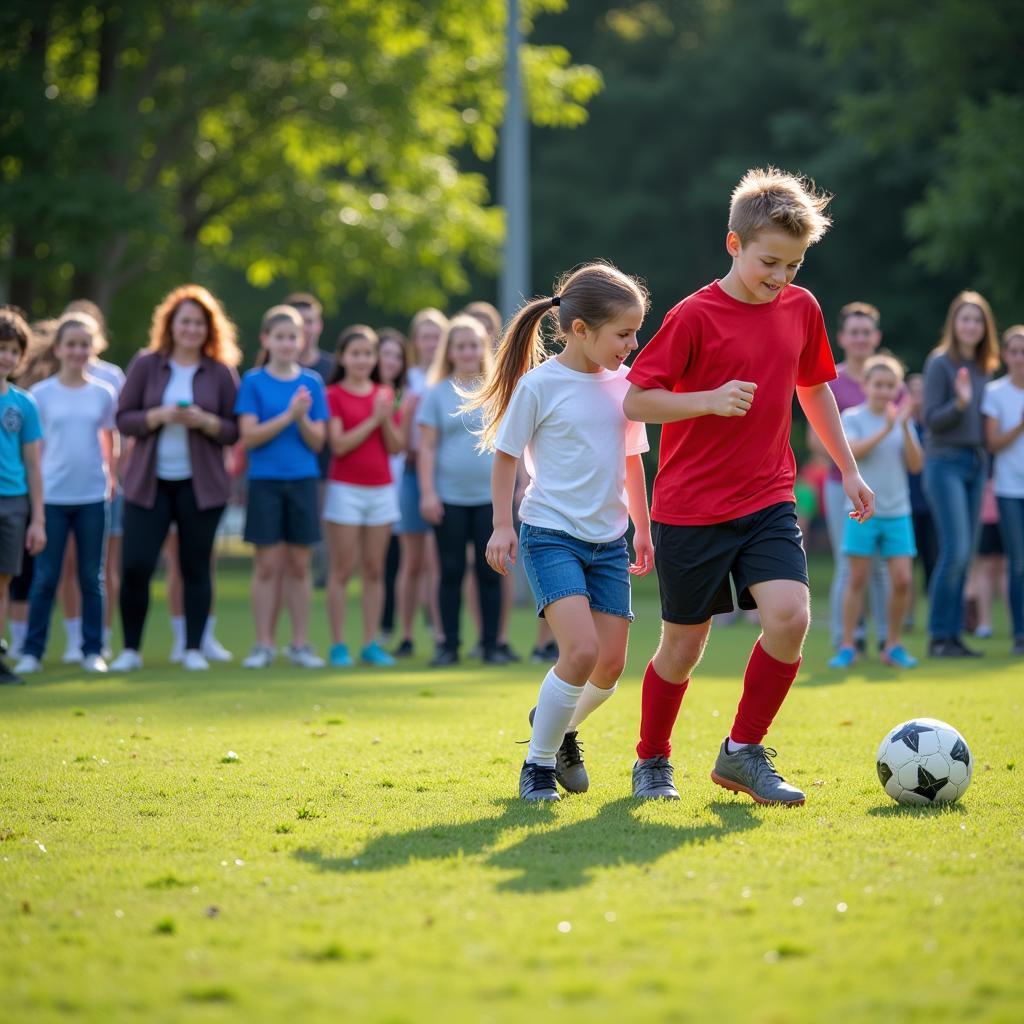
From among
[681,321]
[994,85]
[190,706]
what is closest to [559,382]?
[681,321]

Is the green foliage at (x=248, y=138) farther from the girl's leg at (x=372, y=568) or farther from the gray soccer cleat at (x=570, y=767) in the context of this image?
the gray soccer cleat at (x=570, y=767)

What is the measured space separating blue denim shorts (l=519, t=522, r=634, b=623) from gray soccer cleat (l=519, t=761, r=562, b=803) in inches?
24.5

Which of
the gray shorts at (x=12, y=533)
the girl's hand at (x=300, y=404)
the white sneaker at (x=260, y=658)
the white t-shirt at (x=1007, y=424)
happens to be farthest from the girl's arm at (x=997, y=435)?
the gray shorts at (x=12, y=533)

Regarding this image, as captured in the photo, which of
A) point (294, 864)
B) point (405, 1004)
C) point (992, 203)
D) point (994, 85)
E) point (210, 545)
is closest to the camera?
point (405, 1004)

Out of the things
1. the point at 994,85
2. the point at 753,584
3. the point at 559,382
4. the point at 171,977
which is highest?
the point at 994,85

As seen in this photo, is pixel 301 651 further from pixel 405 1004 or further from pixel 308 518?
pixel 405 1004

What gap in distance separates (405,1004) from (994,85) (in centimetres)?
2652

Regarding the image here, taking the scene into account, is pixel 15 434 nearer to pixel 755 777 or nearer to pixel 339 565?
pixel 339 565

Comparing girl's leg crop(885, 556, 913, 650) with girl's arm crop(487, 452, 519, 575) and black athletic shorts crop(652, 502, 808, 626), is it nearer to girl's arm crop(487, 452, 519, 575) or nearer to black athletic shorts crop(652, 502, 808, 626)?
black athletic shorts crop(652, 502, 808, 626)

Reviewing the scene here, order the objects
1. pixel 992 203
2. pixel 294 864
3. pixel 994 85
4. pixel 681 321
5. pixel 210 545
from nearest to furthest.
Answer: pixel 294 864
pixel 681 321
pixel 210 545
pixel 992 203
pixel 994 85

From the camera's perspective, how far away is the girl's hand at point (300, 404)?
→ 10.8 metres

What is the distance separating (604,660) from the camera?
20.5 ft

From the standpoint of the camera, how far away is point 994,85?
88.6 feet

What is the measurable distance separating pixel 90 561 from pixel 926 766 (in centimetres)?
669
